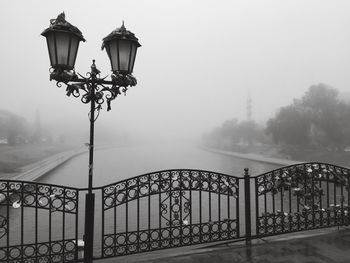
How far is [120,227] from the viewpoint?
9.34 meters

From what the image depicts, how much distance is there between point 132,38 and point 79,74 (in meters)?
1.15

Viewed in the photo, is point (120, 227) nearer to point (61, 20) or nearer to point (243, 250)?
point (243, 250)

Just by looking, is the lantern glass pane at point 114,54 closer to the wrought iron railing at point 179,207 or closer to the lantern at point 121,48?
the lantern at point 121,48

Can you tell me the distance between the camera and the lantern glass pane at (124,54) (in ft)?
15.6

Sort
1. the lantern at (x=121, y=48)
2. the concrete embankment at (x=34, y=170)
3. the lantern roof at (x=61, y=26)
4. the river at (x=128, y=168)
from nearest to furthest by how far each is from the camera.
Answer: the lantern roof at (x=61, y=26)
the lantern at (x=121, y=48)
the concrete embankment at (x=34, y=170)
the river at (x=128, y=168)

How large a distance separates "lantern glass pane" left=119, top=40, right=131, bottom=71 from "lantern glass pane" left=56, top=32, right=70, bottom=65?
0.89m

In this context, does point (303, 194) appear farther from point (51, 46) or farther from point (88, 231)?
point (51, 46)

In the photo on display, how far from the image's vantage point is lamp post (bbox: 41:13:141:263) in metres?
4.37

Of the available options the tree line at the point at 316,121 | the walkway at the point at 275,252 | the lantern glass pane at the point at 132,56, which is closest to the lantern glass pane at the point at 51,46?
the lantern glass pane at the point at 132,56

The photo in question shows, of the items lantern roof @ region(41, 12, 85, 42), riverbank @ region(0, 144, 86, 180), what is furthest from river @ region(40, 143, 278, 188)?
lantern roof @ region(41, 12, 85, 42)

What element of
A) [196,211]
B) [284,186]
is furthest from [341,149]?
[284,186]

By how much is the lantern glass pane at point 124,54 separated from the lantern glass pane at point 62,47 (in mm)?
886

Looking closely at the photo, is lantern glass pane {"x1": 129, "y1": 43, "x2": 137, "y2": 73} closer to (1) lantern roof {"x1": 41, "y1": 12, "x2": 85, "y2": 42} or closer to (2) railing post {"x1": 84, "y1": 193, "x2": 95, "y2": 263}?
(1) lantern roof {"x1": 41, "y1": 12, "x2": 85, "y2": 42}

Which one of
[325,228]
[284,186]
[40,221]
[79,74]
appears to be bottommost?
[40,221]
